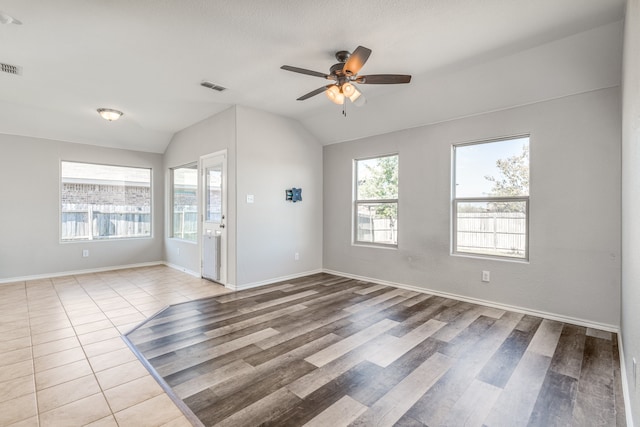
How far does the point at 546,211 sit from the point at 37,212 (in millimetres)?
7883

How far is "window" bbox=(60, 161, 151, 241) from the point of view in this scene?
5824 mm

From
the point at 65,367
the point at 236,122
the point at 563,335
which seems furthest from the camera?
the point at 236,122

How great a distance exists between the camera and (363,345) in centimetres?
281

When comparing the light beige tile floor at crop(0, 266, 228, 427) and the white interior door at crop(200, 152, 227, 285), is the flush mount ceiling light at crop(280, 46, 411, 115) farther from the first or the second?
the light beige tile floor at crop(0, 266, 228, 427)

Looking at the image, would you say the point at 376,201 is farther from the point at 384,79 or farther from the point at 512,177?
the point at 384,79

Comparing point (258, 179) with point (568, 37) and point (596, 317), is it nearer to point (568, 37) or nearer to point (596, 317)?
point (568, 37)

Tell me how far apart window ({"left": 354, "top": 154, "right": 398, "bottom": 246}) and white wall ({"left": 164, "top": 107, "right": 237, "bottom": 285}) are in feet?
7.18

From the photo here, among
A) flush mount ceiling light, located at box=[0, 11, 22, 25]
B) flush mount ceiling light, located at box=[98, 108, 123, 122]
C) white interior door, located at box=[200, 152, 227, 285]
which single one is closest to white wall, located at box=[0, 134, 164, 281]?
flush mount ceiling light, located at box=[98, 108, 123, 122]

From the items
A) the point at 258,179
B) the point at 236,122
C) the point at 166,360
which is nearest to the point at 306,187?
the point at 258,179

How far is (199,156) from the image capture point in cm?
556

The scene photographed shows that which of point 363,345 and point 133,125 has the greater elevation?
point 133,125

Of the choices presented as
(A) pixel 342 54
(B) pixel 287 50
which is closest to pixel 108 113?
(B) pixel 287 50

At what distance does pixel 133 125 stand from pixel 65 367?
15.1ft

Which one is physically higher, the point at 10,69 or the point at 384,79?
the point at 10,69
